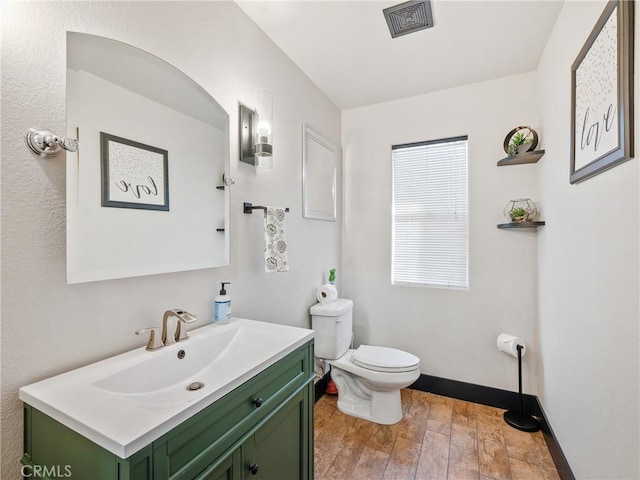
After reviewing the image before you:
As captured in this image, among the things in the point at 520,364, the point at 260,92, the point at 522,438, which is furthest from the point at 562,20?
the point at 522,438

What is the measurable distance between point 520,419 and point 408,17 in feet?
8.54

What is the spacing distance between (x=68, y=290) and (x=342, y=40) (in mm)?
1882

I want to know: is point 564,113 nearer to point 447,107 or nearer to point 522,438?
point 447,107

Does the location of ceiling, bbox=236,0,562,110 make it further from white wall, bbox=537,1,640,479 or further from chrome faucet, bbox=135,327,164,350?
chrome faucet, bbox=135,327,164,350

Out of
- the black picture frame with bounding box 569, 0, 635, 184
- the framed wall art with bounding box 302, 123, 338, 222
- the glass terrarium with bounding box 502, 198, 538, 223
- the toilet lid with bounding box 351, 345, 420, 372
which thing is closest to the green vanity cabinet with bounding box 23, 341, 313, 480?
the toilet lid with bounding box 351, 345, 420, 372

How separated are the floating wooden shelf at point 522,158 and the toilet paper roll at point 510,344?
1230 mm

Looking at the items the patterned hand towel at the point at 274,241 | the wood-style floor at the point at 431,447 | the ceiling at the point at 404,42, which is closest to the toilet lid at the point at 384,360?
the wood-style floor at the point at 431,447

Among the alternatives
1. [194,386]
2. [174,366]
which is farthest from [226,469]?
[174,366]

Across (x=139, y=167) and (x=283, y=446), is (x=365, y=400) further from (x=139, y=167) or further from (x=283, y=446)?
(x=139, y=167)

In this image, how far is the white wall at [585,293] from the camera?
0.95 meters

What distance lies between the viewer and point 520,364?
81.4 inches

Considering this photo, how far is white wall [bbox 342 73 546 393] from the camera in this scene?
2201 mm

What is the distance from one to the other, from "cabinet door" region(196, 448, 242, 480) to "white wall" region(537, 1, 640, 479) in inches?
46.3

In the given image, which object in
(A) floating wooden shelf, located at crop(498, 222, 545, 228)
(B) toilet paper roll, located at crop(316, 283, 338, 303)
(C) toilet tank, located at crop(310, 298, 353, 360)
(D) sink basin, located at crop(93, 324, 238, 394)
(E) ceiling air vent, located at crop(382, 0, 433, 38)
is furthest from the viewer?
(B) toilet paper roll, located at crop(316, 283, 338, 303)
